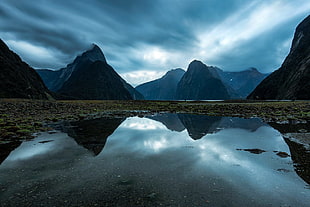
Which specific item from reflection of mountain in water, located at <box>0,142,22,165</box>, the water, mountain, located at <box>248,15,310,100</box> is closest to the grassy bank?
reflection of mountain in water, located at <box>0,142,22,165</box>

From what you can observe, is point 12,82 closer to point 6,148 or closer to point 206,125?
point 6,148

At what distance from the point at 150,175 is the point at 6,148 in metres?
10.7

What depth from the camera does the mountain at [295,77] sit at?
12035 centimetres

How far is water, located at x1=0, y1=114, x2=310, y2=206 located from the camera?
5.75 metres

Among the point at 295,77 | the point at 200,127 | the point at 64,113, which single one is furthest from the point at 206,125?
the point at 295,77

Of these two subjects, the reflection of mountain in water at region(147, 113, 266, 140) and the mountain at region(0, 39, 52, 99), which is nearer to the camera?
the reflection of mountain in water at region(147, 113, 266, 140)

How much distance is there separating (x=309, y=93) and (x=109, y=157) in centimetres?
14485

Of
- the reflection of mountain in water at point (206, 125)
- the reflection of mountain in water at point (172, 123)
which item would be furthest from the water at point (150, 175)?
the reflection of mountain in water at point (172, 123)

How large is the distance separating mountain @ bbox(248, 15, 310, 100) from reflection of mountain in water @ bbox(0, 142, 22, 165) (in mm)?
139891

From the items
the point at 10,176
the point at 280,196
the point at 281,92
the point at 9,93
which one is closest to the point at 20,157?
the point at 10,176

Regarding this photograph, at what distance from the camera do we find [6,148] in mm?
11461

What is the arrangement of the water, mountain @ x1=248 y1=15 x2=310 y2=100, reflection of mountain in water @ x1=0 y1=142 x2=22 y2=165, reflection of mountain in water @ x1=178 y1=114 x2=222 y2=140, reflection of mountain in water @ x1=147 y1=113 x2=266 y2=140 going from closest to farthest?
the water < reflection of mountain in water @ x1=0 y1=142 x2=22 y2=165 < reflection of mountain in water @ x1=178 y1=114 x2=222 y2=140 < reflection of mountain in water @ x1=147 y1=113 x2=266 y2=140 < mountain @ x1=248 y1=15 x2=310 y2=100

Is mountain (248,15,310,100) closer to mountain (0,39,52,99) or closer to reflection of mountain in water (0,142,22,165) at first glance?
reflection of mountain in water (0,142,22,165)

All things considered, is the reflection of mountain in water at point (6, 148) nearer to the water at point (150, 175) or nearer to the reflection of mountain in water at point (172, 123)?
the water at point (150, 175)
